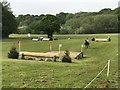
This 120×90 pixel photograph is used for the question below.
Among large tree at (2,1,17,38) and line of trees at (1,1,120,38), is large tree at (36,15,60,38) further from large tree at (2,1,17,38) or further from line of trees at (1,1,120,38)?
large tree at (2,1,17,38)

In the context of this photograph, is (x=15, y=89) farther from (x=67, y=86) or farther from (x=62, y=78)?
(x=62, y=78)

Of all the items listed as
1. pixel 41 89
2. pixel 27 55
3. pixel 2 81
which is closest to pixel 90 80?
pixel 41 89

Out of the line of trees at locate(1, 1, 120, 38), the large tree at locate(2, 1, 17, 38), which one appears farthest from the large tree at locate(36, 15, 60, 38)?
the large tree at locate(2, 1, 17, 38)

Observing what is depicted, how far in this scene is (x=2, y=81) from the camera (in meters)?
14.4

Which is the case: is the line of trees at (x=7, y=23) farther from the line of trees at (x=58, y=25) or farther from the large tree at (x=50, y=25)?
the large tree at (x=50, y=25)

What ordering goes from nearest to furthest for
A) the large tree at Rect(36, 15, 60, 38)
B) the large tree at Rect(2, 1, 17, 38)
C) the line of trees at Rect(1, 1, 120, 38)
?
the large tree at Rect(36, 15, 60, 38)
the line of trees at Rect(1, 1, 120, 38)
the large tree at Rect(2, 1, 17, 38)

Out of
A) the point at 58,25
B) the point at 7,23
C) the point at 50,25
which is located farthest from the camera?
the point at 7,23

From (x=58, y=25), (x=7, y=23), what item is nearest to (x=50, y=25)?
(x=58, y=25)

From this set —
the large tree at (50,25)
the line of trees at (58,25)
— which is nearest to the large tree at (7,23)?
the line of trees at (58,25)

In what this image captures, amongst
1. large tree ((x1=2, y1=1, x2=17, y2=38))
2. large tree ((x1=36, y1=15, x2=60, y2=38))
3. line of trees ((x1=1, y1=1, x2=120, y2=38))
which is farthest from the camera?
large tree ((x1=2, y1=1, x2=17, y2=38))

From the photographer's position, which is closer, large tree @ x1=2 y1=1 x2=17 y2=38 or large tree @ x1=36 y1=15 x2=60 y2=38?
large tree @ x1=36 y1=15 x2=60 y2=38

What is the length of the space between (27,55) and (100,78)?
1691cm

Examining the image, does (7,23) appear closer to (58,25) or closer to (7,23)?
(7,23)

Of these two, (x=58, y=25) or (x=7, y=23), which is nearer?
(x=58, y=25)
